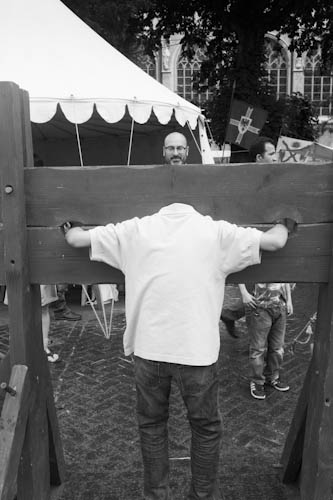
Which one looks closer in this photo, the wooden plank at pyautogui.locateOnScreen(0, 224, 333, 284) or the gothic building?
the wooden plank at pyautogui.locateOnScreen(0, 224, 333, 284)

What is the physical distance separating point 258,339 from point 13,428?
7.25 feet

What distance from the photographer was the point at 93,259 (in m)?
2.22

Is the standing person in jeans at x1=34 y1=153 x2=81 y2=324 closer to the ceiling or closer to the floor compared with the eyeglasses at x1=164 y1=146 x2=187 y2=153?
closer to the floor

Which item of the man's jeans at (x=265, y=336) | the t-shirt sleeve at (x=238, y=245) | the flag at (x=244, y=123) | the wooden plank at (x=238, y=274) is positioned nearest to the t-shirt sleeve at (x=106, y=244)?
the wooden plank at (x=238, y=274)

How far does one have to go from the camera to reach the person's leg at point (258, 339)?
3826 millimetres

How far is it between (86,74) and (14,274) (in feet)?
15.3

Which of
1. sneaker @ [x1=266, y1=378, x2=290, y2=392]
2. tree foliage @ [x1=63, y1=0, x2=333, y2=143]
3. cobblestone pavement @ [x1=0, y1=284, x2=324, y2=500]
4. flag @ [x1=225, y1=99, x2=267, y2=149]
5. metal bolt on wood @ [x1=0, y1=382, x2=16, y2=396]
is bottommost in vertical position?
cobblestone pavement @ [x1=0, y1=284, x2=324, y2=500]

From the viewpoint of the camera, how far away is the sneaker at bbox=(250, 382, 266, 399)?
3.91m

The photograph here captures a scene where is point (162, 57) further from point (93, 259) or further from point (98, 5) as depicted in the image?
point (93, 259)

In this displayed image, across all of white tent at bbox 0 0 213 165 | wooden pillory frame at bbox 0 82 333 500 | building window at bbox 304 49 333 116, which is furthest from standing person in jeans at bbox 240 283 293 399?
building window at bbox 304 49 333 116

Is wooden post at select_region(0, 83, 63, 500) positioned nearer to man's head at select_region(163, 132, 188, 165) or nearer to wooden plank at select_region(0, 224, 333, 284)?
wooden plank at select_region(0, 224, 333, 284)

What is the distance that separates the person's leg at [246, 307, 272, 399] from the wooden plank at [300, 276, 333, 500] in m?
1.30

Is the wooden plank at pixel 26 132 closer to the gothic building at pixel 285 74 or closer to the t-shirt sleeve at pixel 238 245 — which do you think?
the t-shirt sleeve at pixel 238 245

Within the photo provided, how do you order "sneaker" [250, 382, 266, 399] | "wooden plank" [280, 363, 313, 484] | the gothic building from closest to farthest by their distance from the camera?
"wooden plank" [280, 363, 313, 484]
"sneaker" [250, 382, 266, 399]
the gothic building
